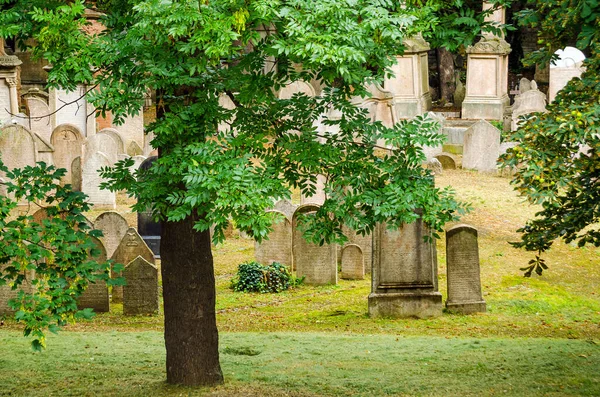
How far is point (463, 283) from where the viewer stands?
37.7 ft

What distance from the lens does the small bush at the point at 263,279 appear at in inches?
509

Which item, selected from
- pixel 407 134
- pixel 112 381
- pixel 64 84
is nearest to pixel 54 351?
pixel 112 381

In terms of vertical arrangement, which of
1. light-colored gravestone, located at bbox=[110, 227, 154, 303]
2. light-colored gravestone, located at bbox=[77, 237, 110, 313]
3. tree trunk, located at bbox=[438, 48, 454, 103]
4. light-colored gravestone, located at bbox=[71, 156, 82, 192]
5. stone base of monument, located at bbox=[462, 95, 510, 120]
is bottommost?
light-colored gravestone, located at bbox=[77, 237, 110, 313]

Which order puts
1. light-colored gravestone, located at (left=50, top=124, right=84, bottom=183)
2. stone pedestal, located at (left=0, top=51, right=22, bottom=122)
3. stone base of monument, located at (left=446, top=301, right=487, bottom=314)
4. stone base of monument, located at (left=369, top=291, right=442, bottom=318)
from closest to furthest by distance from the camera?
stone base of monument, located at (left=369, top=291, right=442, bottom=318) → stone base of monument, located at (left=446, top=301, right=487, bottom=314) → light-colored gravestone, located at (left=50, top=124, right=84, bottom=183) → stone pedestal, located at (left=0, top=51, right=22, bottom=122)

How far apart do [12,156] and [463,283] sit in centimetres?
1001

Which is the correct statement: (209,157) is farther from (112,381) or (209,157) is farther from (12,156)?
(12,156)

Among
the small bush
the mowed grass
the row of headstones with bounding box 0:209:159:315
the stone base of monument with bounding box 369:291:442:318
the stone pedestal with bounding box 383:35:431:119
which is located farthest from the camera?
the stone pedestal with bounding box 383:35:431:119

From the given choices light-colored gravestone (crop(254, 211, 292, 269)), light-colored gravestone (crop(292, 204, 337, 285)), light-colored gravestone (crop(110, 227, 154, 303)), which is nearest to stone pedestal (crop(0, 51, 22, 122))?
light-colored gravestone (crop(254, 211, 292, 269))

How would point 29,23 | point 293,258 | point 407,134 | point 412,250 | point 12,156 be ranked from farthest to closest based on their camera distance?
point 12,156, point 293,258, point 412,250, point 407,134, point 29,23

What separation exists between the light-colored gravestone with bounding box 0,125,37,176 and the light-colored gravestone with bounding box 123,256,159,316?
24.3 feet

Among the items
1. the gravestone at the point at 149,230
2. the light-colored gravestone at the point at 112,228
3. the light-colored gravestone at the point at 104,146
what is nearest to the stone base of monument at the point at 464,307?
the light-colored gravestone at the point at 112,228

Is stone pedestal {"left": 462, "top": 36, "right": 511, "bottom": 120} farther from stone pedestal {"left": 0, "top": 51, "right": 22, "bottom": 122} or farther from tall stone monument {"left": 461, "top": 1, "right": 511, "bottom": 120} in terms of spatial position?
stone pedestal {"left": 0, "top": 51, "right": 22, "bottom": 122}

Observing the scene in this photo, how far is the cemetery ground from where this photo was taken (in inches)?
329

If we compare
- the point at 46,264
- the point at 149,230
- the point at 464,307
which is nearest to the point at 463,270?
the point at 464,307
